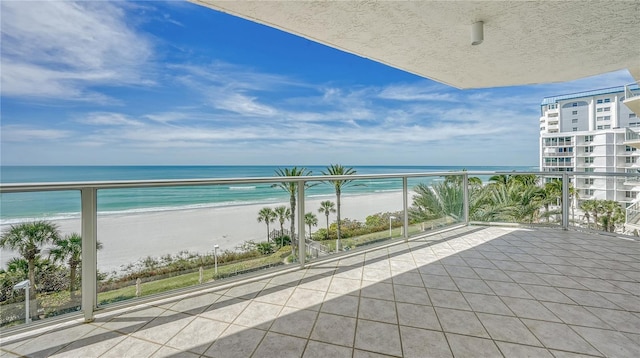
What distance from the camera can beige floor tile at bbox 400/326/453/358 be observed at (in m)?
1.41

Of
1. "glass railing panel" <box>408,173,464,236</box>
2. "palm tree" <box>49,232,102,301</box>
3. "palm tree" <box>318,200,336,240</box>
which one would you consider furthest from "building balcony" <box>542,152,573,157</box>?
"palm tree" <box>49,232,102,301</box>

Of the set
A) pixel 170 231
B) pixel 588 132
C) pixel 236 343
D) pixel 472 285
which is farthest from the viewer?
pixel 588 132

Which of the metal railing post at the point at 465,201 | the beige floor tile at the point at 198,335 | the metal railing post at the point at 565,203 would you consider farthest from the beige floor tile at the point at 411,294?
the metal railing post at the point at 565,203

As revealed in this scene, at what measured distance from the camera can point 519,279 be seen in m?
2.38

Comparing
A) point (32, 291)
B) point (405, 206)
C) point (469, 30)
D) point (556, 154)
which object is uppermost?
point (556, 154)

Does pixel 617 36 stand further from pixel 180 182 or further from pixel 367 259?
pixel 180 182

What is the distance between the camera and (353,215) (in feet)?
10.7

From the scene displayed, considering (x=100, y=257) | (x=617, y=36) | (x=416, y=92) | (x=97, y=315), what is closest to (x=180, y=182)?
(x=100, y=257)

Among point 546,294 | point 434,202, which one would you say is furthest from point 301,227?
point 434,202

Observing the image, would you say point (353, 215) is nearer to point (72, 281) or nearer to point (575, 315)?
point (575, 315)

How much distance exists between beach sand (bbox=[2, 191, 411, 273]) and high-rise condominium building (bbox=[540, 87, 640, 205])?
2423 cm

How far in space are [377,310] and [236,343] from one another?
39.9 inches

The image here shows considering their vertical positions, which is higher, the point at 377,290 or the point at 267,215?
the point at 267,215

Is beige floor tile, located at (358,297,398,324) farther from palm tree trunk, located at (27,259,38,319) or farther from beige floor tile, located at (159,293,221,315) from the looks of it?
palm tree trunk, located at (27,259,38,319)
